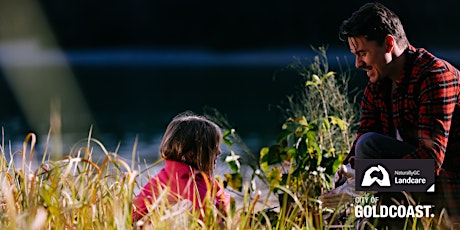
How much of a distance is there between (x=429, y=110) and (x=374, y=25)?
0.95 ft

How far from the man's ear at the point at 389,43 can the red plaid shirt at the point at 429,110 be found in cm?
7

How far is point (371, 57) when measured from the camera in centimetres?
252

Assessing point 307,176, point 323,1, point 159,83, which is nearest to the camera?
point 307,176

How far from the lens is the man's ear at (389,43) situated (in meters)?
2.50

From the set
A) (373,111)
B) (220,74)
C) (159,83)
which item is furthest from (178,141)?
(220,74)

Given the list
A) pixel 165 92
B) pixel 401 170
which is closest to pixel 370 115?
pixel 401 170

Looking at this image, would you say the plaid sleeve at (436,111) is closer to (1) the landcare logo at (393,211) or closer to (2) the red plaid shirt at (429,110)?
(2) the red plaid shirt at (429,110)

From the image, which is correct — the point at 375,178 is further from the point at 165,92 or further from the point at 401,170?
the point at 165,92

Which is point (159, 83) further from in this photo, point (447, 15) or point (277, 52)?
point (447, 15)

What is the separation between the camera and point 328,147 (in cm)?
404

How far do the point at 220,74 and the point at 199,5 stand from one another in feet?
12.5

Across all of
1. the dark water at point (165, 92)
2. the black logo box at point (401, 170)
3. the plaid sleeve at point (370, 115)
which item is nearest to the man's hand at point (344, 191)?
the plaid sleeve at point (370, 115)

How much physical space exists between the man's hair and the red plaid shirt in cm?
10

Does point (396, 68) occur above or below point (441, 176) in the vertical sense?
above
